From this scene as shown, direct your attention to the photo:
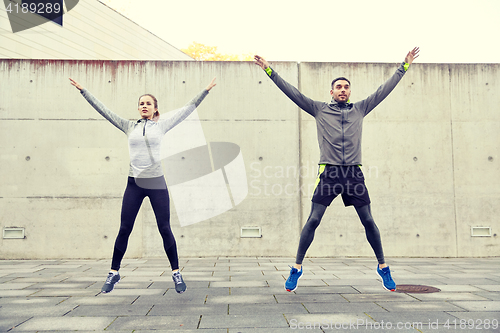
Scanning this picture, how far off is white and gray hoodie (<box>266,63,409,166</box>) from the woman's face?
1.33 m

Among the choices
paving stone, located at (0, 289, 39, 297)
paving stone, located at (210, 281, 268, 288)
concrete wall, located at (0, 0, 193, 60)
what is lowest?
paving stone, located at (210, 281, 268, 288)

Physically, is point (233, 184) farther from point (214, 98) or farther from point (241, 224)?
point (214, 98)

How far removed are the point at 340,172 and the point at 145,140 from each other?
2.07 m

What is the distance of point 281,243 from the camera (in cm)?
668

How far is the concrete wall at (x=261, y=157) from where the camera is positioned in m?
6.63

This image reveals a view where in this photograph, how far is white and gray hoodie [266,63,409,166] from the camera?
381 centimetres

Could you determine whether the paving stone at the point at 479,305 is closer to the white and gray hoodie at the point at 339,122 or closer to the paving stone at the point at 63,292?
the white and gray hoodie at the point at 339,122

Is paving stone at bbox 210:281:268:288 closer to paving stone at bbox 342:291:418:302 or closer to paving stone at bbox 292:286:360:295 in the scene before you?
paving stone at bbox 292:286:360:295

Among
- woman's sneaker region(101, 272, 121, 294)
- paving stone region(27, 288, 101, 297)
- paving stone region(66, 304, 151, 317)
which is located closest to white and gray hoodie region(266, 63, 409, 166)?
paving stone region(66, 304, 151, 317)

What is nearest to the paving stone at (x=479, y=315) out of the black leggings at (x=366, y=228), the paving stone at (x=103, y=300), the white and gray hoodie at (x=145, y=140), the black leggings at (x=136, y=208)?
the black leggings at (x=366, y=228)

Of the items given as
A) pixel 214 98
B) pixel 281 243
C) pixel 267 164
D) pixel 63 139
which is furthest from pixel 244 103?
pixel 63 139

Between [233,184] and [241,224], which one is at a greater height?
[233,184]

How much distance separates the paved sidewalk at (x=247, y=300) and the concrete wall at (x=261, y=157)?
113 cm

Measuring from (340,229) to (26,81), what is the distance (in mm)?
6412
